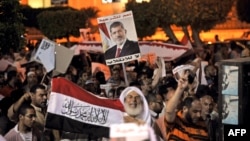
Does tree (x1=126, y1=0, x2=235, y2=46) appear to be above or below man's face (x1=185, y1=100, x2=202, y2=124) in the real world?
below

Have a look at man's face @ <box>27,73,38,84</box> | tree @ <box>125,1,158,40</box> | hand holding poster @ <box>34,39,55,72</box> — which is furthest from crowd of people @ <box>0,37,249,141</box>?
tree @ <box>125,1,158,40</box>

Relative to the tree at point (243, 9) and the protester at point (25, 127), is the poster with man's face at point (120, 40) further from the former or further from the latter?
the tree at point (243, 9)

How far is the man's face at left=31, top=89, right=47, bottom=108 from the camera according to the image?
29.1 ft

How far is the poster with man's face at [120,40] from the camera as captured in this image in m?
12.1

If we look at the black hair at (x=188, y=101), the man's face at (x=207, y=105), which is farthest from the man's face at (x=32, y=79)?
the black hair at (x=188, y=101)

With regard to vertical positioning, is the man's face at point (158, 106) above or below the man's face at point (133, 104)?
below

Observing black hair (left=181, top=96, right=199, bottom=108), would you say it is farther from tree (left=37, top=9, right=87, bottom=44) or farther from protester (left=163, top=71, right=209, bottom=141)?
tree (left=37, top=9, right=87, bottom=44)

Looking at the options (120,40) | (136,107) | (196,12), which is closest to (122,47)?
(120,40)

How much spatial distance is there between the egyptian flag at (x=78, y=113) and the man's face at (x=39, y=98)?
83 cm

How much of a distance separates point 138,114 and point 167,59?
851 centimetres

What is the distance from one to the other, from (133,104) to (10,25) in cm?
510

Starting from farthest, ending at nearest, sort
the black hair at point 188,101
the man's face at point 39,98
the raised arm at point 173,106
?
the man's face at point 39,98, the black hair at point 188,101, the raised arm at point 173,106

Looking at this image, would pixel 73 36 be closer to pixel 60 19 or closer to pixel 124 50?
pixel 60 19

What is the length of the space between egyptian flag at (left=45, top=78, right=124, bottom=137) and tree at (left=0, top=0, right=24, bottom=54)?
448 centimetres
